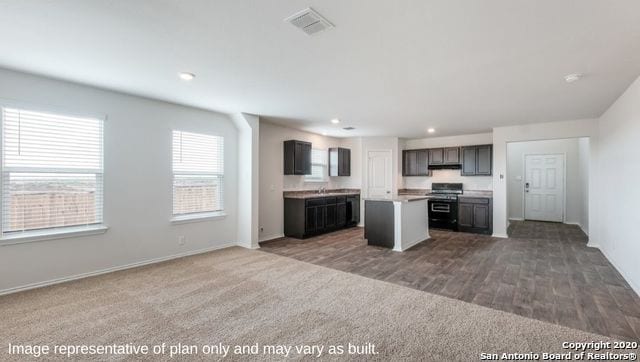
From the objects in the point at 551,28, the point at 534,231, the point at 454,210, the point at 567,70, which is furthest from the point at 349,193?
the point at 551,28

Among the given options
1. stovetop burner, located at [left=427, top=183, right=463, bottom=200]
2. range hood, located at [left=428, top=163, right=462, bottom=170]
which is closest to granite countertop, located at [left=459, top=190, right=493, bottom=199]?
stovetop burner, located at [left=427, top=183, right=463, bottom=200]

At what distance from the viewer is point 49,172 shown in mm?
3498

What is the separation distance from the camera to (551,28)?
2.24m

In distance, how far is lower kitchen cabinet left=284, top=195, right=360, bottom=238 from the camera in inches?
244

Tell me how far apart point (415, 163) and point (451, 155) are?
3.20 ft

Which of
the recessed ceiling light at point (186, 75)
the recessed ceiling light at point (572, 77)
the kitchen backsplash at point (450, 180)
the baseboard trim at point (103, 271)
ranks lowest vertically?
the baseboard trim at point (103, 271)

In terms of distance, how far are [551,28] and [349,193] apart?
585cm

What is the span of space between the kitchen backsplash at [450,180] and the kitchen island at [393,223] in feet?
8.55

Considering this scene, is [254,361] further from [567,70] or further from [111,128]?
[567,70]

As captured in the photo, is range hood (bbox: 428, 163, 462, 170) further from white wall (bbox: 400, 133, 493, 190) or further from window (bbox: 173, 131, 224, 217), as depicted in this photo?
window (bbox: 173, 131, 224, 217)

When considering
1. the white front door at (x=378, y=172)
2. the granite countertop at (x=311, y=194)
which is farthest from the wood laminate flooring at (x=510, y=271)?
the white front door at (x=378, y=172)

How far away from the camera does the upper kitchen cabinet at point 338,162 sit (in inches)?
304

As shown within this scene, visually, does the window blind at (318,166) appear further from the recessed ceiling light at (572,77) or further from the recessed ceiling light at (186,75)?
the recessed ceiling light at (572,77)

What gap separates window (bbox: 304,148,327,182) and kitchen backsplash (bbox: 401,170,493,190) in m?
2.50
